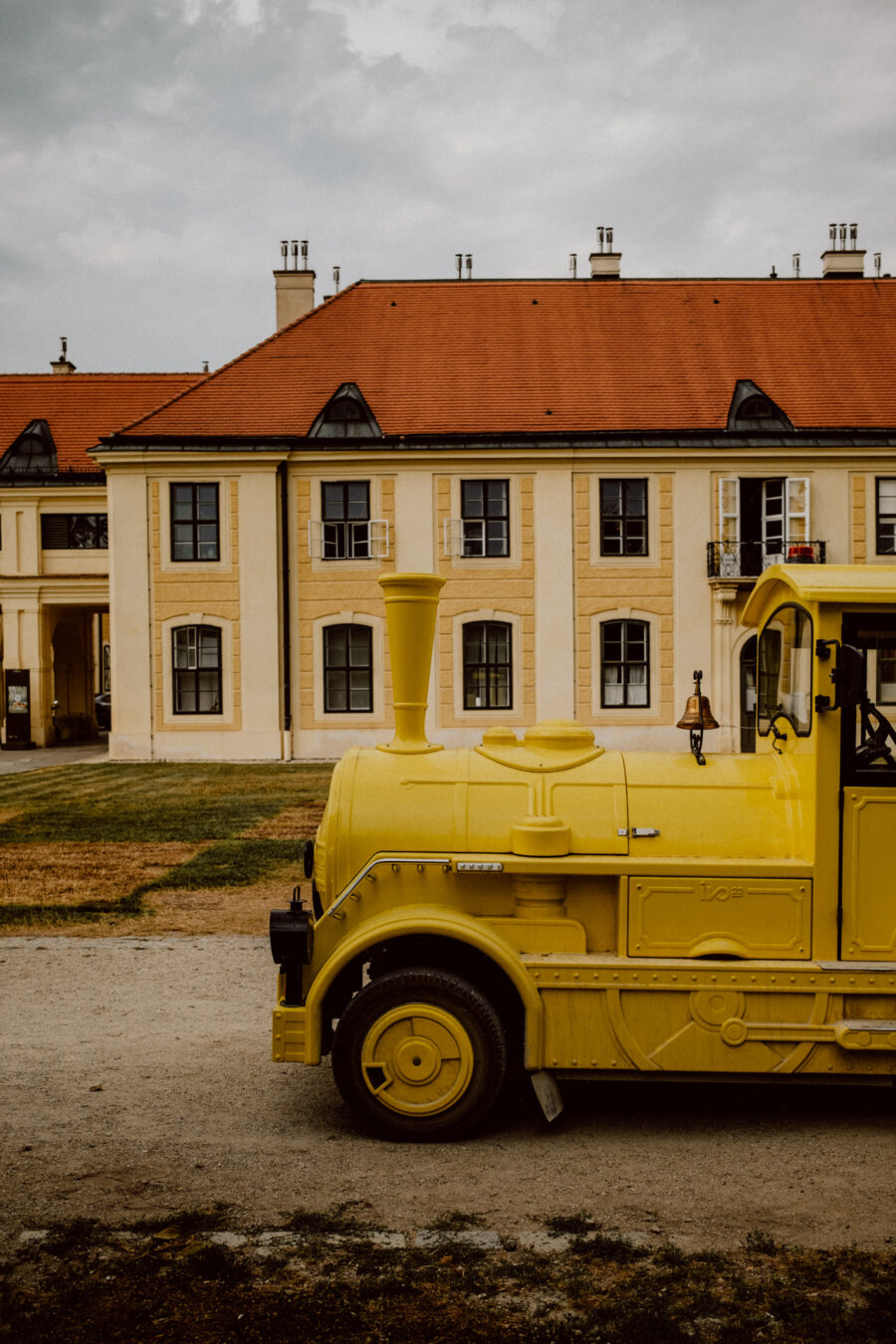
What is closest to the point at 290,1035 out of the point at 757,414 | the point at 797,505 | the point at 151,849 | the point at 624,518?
the point at 151,849

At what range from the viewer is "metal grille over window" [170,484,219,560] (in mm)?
24750

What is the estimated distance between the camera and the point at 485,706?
24.8m

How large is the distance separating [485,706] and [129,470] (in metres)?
9.28

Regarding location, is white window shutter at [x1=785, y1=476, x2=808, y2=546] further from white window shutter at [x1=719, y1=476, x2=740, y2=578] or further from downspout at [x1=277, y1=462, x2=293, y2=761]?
downspout at [x1=277, y1=462, x2=293, y2=761]

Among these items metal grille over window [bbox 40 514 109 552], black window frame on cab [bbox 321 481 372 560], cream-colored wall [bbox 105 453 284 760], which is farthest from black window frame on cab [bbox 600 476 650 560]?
metal grille over window [bbox 40 514 109 552]

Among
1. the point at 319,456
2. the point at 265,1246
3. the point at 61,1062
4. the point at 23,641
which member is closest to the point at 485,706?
the point at 319,456

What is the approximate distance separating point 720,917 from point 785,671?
1237 mm

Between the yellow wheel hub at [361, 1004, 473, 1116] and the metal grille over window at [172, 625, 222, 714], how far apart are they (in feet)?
67.1

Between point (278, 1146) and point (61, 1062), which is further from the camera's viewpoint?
point (61, 1062)

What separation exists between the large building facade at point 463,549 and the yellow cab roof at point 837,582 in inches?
760

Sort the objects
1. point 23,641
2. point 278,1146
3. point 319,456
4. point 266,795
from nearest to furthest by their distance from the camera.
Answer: point 278,1146 < point 266,795 < point 319,456 < point 23,641

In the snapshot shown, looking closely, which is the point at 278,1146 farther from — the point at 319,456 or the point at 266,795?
the point at 319,456

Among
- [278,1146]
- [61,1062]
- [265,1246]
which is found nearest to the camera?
[265,1246]

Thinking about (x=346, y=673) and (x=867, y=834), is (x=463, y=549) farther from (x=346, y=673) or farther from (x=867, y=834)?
(x=867, y=834)
